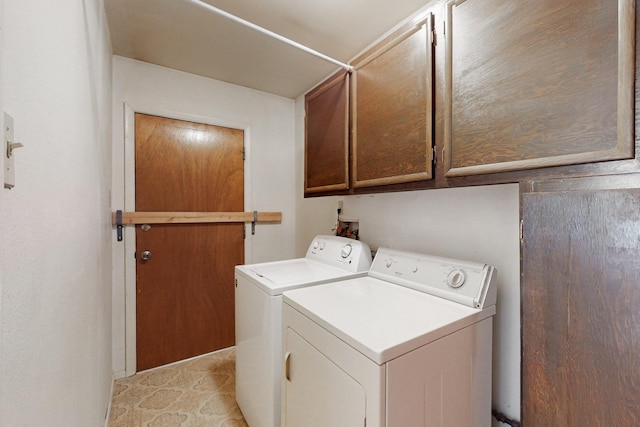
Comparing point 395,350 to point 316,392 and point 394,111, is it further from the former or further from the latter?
point 394,111

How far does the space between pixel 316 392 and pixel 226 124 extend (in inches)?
90.7

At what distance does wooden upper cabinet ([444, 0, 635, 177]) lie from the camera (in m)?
0.70

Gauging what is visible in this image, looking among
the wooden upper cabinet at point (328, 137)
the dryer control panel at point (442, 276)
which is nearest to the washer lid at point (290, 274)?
the dryer control panel at point (442, 276)

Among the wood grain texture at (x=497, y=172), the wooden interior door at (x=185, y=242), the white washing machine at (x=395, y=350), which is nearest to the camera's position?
the wood grain texture at (x=497, y=172)

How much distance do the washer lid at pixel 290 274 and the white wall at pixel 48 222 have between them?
722 millimetres

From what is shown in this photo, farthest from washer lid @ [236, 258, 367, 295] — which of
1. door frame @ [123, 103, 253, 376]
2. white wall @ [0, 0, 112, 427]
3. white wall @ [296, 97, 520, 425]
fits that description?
door frame @ [123, 103, 253, 376]

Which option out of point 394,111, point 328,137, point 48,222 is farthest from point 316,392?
point 328,137

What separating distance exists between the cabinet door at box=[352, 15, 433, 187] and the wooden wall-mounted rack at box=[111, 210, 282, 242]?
1.41m

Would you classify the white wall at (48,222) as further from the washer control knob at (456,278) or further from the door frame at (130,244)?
the washer control knob at (456,278)

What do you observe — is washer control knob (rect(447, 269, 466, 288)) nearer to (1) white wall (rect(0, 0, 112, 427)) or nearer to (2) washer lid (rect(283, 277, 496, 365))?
(2) washer lid (rect(283, 277, 496, 365))

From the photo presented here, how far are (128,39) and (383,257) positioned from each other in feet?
7.46

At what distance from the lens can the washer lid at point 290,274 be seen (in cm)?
137

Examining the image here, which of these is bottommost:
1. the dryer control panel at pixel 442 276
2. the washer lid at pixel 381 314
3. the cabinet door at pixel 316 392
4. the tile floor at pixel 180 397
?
the tile floor at pixel 180 397

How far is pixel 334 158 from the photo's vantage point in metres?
1.72
